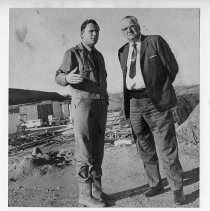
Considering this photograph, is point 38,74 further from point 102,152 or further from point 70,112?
point 102,152

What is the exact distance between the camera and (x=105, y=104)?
3387 millimetres

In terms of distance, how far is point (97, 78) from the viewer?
3377 mm

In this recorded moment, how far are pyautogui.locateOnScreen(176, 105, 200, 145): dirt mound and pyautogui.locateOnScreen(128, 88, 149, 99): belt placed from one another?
390 millimetres

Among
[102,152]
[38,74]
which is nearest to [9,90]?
[38,74]

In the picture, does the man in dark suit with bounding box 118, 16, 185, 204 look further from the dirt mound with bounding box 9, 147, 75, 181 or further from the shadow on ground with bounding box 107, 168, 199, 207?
the dirt mound with bounding box 9, 147, 75, 181

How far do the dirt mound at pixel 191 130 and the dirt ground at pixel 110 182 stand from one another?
0.06 metres

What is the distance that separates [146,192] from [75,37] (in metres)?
1.37

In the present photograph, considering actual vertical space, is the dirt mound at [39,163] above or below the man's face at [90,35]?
below

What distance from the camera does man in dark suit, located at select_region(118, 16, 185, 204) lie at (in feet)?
10.9

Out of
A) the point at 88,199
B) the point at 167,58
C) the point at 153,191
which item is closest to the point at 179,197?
the point at 153,191

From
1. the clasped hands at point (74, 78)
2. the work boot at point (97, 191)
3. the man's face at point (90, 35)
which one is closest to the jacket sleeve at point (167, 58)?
the man's face at point (90, 35)

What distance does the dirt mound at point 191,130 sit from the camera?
132 inches

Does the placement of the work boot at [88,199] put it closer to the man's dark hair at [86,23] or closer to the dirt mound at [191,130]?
the dirt mound at [191,130]

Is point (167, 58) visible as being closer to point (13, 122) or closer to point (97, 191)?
point (97, 191)
